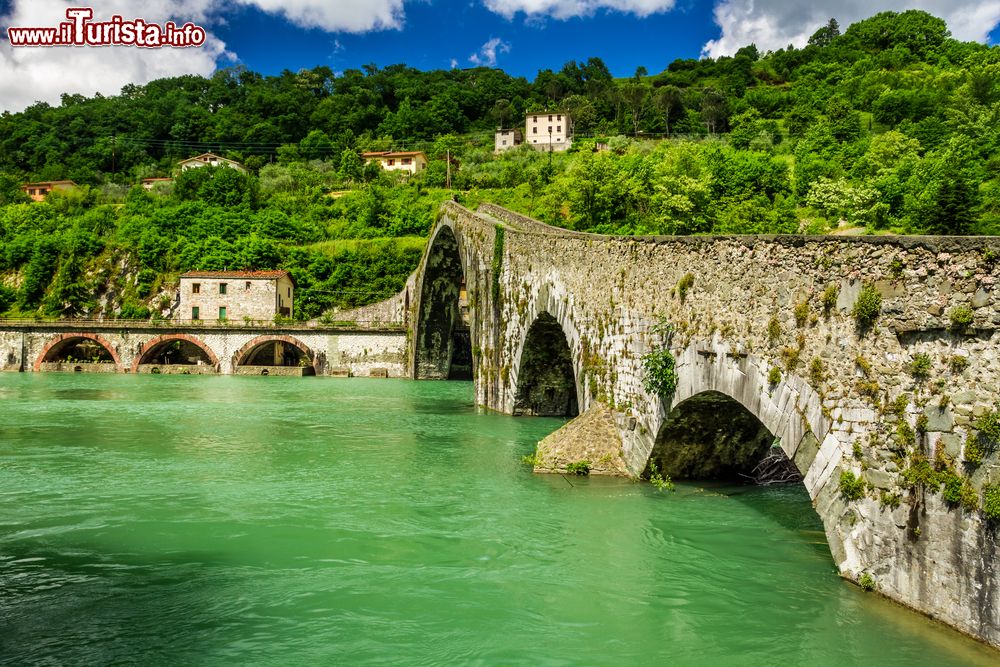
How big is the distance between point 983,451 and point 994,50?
268ft

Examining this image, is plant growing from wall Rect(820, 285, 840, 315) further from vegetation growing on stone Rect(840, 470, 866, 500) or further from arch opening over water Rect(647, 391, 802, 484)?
arch opening over water Rect(647, 391, 802, 484)

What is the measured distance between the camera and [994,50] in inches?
2832

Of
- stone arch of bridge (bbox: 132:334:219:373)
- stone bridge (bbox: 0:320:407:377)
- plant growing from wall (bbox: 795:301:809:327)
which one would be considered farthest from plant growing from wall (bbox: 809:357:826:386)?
stone arch of bridge (bbox: 132:334:219:373)

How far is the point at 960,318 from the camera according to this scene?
6402 mm

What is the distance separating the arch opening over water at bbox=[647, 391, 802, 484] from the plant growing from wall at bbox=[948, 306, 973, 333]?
5108 millimetres

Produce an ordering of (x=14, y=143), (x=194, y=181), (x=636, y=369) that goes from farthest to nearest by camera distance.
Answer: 1. (x=14, y=143)
2. (x=194, y=181)
3. (x=636, y=369)

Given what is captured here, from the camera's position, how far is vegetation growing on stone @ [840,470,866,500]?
23.9 feet

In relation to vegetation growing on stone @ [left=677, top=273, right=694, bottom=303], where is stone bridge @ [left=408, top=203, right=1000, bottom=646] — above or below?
below

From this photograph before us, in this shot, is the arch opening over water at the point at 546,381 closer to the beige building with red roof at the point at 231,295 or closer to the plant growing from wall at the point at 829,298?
the plant growing from wall at the point at 829,298

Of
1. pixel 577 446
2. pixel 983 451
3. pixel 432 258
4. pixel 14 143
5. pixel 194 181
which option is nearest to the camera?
pixel 983 451

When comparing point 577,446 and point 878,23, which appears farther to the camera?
point 878,23

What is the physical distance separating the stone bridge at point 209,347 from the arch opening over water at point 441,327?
2315 millimetres

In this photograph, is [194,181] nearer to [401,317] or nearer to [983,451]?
[401,317]

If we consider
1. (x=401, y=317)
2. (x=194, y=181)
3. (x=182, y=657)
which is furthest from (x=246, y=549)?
(x=194, y=181)
